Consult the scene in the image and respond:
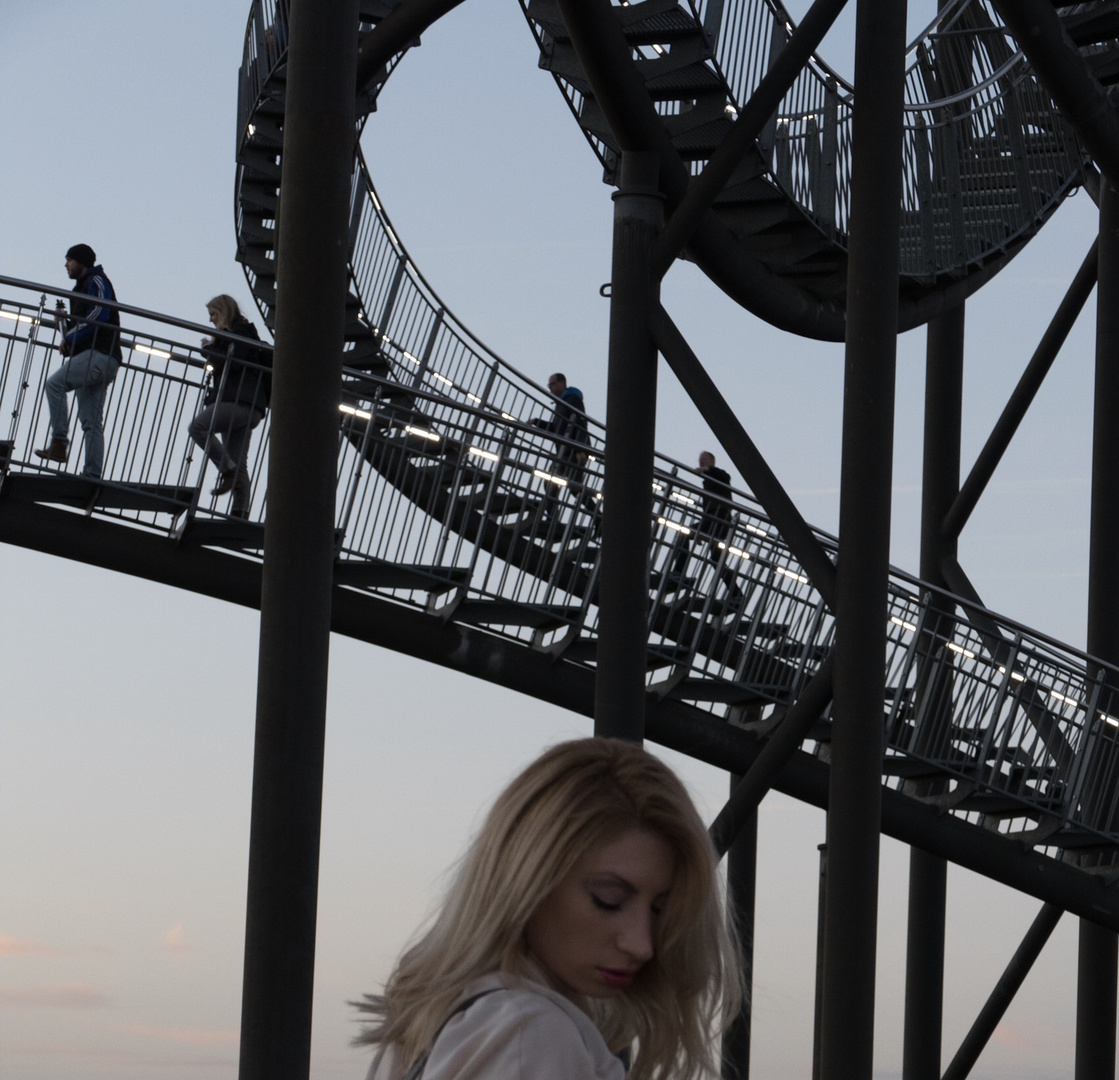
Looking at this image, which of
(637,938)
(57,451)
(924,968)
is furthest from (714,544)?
(637,938)

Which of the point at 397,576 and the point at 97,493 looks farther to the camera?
the point at 397,576

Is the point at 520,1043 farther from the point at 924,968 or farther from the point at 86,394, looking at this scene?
the point at 924,968

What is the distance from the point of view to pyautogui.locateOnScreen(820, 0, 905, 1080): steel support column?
963 centimetres

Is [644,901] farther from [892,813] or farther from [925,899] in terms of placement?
[925,899]

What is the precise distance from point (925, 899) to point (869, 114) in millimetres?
7512

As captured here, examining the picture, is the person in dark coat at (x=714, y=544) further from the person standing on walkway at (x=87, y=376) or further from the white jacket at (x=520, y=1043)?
the white jacket at (x=520, y=1043)

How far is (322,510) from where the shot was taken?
22.8ft

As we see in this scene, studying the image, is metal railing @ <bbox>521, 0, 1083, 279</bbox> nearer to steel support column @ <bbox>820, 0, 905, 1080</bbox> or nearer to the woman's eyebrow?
steel support column @ <bbox>820, 0, 905, 1080</bbox>

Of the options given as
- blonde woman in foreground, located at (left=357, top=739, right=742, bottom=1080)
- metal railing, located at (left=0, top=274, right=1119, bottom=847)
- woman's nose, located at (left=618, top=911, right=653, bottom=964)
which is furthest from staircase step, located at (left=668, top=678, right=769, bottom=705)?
woman's nose, located at (left=618, top=911, right=653, bottom=964)

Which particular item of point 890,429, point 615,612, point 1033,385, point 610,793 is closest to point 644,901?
point 610,793

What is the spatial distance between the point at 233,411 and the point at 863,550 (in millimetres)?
4004

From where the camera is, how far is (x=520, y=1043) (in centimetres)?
176

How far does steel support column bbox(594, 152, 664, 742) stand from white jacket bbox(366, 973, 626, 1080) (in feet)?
24.6

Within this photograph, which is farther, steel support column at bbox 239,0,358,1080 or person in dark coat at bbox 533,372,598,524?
person in dark coat at bbox 533,372,598,524
